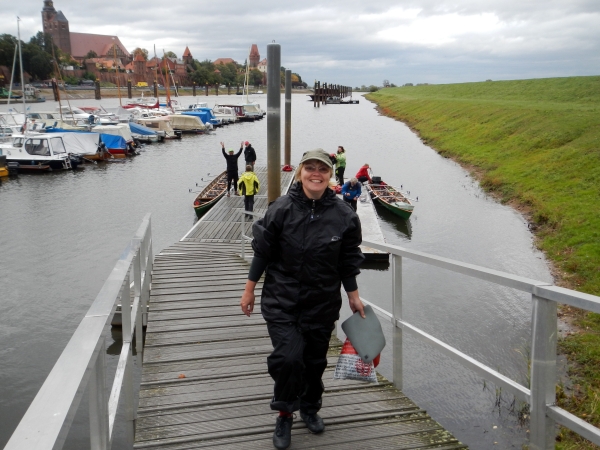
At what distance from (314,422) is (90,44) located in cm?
19478

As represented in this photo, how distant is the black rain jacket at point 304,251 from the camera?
375 centimetres

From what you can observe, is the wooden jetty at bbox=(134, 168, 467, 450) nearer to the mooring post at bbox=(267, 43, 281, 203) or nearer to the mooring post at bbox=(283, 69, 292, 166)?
the mooring post at bbox=(267, 43, 281, 203)

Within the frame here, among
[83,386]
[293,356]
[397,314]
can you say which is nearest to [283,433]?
[293,356]

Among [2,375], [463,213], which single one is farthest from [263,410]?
[463,213]

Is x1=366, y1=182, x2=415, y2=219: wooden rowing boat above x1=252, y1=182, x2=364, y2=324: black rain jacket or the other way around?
the other way around

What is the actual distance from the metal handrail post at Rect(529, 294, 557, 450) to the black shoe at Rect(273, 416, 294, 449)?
5.05ft

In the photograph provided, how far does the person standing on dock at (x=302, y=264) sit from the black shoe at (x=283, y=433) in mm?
125

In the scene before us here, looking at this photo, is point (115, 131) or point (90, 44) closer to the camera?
point (115, 131)

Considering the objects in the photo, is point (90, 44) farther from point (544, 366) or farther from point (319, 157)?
point (544, 366)

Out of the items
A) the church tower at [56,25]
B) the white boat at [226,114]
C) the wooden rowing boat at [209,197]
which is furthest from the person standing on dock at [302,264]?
the church tower at [56,25]

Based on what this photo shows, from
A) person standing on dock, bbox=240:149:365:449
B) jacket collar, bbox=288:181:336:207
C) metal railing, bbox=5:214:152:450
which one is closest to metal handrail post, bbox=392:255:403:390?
person standing on dock, bbox=240:149:365:449

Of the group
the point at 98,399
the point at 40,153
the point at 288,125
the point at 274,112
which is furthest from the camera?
the point at 40,153

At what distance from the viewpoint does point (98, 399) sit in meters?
2.79

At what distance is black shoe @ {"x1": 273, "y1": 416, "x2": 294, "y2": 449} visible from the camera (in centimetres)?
398
